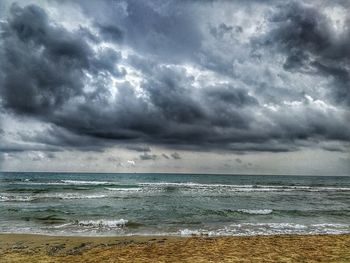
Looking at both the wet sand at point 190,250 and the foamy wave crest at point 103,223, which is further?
the foamy wave crest at point 103,223

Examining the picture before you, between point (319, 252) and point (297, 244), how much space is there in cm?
134

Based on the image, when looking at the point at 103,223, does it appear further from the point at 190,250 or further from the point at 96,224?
the point at 190,250

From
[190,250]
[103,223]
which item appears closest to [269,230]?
[190,250]

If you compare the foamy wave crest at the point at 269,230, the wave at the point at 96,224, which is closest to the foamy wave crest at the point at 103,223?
the wave at the point at 96,224

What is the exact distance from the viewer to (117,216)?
61.7ft

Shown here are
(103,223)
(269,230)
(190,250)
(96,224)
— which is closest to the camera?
(190,250)

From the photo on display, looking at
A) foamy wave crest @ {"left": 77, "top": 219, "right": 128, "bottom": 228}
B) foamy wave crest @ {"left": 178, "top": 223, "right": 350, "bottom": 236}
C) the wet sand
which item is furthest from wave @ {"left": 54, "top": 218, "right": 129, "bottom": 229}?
foamy wave crest @ {"left": 178, "top": 223, "right": 350, "bottom": 236}

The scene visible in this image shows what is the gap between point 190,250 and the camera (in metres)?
9.30

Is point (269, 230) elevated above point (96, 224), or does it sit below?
above

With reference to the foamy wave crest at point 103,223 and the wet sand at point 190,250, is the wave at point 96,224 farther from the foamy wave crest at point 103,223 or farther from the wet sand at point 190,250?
the wet sand at point 190,250

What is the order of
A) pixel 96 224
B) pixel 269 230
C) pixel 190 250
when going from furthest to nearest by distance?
pixel 96 224
pixel 269 230
pixel 190 250

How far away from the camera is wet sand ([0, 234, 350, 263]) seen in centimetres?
823

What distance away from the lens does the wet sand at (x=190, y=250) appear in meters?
8.23

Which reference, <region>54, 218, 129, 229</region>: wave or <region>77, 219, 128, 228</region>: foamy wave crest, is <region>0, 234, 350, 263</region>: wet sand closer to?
<region>54, 218, 129, 229</region>: wave
